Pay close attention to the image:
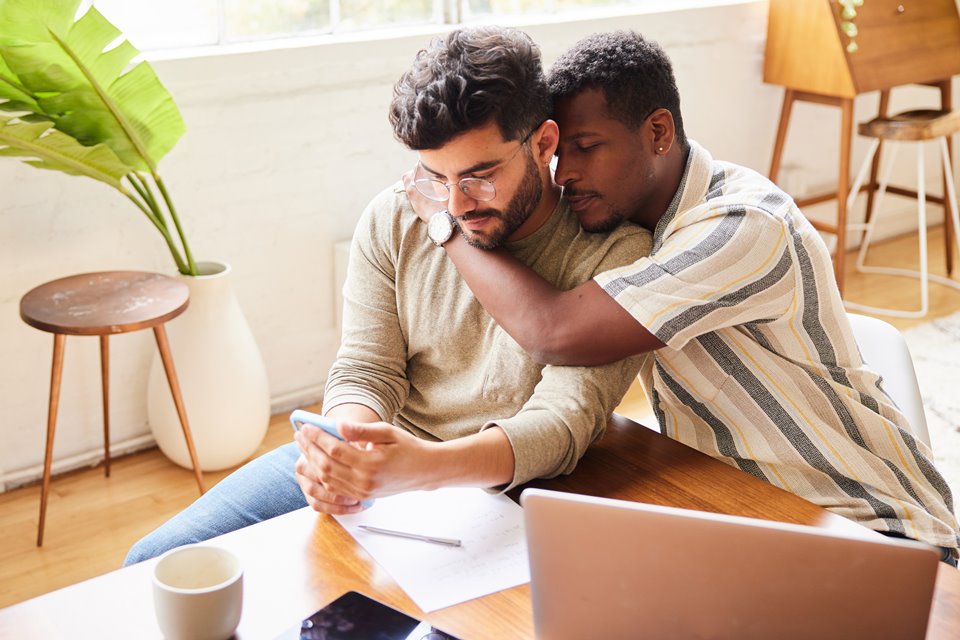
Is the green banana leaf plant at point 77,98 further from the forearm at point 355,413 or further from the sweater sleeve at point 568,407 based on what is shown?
the sweater sleeve at point 568,407

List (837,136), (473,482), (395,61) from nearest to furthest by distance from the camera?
(473,482), (395,61), (837,136)

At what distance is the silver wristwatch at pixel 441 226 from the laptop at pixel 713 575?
0.71m

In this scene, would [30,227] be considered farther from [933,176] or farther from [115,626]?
[933,176]

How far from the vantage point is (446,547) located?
1190mm

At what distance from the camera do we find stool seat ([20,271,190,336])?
2.26 metres

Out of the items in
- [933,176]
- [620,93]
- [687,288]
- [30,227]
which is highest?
[620,93]

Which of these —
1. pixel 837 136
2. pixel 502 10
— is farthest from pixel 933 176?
pixel 502 10

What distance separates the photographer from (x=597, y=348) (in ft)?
4.57

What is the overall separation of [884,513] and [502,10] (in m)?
2.39

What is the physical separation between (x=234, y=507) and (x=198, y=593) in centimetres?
57

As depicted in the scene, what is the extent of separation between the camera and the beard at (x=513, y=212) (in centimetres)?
148

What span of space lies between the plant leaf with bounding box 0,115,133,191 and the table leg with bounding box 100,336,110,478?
0.42 m

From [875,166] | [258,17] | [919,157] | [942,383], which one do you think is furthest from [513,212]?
[875,166]

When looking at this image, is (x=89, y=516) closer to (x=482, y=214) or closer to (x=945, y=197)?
(x=482, y=214)
